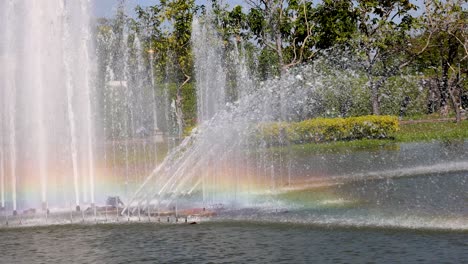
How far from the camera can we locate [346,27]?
39.3 meters

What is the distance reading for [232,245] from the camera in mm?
12508

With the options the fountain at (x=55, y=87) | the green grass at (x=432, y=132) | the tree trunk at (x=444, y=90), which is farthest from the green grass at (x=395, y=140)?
the fountain at (x=55, y=87)

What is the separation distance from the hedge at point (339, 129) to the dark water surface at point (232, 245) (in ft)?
63.1

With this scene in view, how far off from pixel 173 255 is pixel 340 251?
2532 mm

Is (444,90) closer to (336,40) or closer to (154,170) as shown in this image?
(336,40)

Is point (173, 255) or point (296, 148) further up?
point (296, 148)

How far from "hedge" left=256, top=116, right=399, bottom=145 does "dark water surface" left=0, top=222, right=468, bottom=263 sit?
19.2 m

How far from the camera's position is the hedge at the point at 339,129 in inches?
1324

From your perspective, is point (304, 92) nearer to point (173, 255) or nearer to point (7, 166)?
point (7, 166)

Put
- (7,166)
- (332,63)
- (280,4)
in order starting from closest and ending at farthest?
(7,166) → (280,4) → (332,63)

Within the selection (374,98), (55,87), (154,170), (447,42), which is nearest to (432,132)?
(374,98)

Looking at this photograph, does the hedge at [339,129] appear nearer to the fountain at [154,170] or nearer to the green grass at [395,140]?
the green grass at [395,140]

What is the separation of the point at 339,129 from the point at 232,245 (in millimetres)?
21946

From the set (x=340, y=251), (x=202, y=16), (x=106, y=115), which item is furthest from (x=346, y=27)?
(x=340, y=251)
